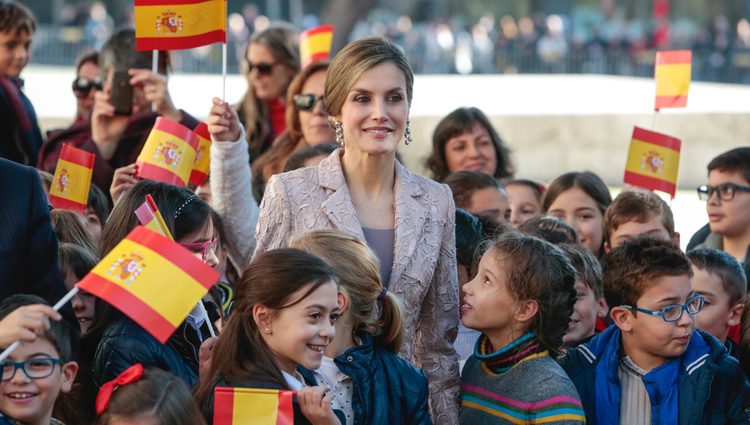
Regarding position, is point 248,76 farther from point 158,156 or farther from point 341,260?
point 341,260

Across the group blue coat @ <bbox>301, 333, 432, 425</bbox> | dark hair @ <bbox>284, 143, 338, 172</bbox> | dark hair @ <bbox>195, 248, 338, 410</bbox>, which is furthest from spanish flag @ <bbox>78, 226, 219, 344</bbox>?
dark hair @ <bbox>284, 143, 338, 172</bbox>

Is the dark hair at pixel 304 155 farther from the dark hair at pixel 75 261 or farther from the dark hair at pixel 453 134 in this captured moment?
the dark hair at pixel 75 261

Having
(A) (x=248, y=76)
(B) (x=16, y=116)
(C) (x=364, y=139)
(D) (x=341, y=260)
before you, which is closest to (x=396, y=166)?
(C) (x=364, y=139)

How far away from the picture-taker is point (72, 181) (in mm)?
5695

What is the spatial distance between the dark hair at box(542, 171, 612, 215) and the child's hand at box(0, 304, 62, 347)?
393cm

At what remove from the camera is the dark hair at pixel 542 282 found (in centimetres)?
436

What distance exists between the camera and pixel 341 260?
13.4ft

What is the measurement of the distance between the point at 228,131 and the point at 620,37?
3503 cm

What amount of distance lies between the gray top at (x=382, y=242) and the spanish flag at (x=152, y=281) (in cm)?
101

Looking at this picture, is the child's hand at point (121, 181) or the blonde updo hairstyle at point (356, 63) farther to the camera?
the child's hand at point (121, 181)

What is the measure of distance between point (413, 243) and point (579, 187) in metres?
2.70

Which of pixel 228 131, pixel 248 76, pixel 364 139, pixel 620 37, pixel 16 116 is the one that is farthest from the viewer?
pixel 620 37

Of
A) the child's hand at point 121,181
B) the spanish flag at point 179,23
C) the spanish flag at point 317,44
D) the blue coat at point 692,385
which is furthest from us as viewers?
the spanish flag at point 317,44

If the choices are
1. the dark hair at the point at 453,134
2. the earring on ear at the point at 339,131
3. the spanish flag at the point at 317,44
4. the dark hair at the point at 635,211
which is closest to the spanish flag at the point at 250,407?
the earring on ear at the point at 339,131
